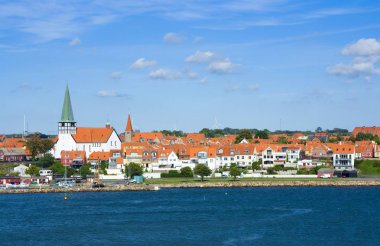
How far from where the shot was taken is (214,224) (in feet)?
146

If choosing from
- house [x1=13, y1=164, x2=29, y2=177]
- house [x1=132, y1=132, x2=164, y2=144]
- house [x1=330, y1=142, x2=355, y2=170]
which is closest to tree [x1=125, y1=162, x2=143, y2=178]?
house [x1=13, y1=164, x2=29, y2=177]

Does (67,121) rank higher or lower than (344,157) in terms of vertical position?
higher

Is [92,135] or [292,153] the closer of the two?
[292,153]

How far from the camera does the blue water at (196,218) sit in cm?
3922

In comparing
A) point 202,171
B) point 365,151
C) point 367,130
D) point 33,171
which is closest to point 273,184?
point 202,171

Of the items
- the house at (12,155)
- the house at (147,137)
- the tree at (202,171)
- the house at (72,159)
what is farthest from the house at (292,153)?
the house at (12,155)

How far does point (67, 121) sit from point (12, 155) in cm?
828

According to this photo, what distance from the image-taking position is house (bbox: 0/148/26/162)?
89.7 m

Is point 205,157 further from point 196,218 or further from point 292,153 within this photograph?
point 196,218

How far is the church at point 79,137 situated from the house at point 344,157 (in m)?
28.2

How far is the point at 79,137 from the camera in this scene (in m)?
91.3

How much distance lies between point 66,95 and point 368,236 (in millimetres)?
60475

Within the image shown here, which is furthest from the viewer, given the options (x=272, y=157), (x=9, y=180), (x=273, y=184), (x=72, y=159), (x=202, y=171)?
(x=72, y=159)

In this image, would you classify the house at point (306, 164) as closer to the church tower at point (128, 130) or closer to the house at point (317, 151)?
the house at point (317, 151)
